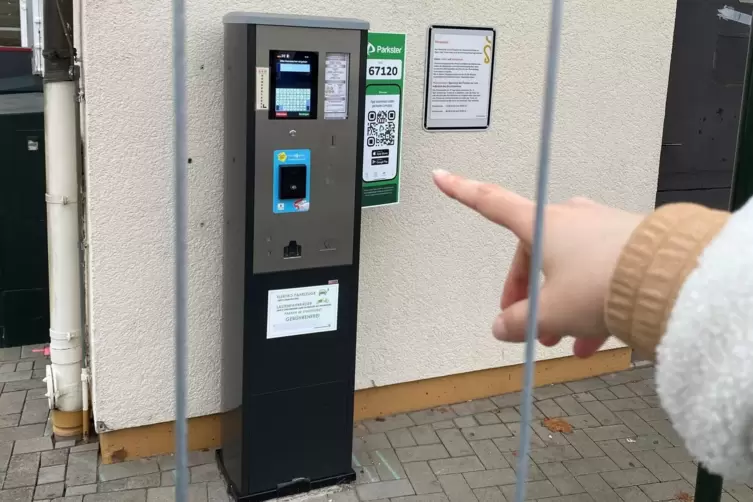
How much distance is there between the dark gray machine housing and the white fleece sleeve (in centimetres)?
228

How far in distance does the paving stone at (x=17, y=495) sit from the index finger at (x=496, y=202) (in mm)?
2978

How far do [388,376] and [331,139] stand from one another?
1568 millimetres

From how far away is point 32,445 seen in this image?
3814mm

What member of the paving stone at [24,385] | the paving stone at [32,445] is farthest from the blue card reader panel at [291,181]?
the paving stone at [24,385]

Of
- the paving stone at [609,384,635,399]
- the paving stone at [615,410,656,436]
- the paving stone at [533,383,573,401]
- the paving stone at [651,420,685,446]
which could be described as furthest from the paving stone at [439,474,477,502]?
the paving stone at [609,384,635,399]

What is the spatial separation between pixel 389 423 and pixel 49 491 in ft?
5.73

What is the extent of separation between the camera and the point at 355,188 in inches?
130

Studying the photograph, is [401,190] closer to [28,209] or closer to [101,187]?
[101,187]

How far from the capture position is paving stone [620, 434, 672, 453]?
413cm

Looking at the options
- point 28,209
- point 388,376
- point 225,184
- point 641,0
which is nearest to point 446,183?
point 225,184

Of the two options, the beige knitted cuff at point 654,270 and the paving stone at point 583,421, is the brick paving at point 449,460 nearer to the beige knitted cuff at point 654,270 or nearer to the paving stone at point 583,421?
the paving stone at point 583,421

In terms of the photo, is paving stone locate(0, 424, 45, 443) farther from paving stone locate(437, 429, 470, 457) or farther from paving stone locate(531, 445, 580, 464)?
paving stone locate(531, 445, 580, 464)

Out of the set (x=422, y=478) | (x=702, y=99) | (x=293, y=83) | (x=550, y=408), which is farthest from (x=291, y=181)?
(x=702, y=99)

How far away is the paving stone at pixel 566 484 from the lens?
12.1 feet
